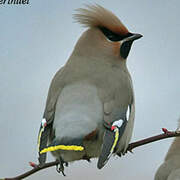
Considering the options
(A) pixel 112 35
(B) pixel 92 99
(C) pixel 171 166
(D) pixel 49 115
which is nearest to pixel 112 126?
(B) pixel 92 99

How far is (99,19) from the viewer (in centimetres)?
227

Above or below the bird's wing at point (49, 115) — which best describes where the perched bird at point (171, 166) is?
below

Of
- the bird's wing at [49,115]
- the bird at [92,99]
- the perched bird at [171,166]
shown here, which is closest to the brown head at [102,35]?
the bird at [92,99]

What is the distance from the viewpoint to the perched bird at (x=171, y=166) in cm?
258

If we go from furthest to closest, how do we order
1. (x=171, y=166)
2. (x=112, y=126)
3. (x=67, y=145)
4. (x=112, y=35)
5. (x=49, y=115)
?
(x=171, y=166)
(x=112, y=35)
(x=49, y=115)
(x=112, y=126)
(x=67, y=145)

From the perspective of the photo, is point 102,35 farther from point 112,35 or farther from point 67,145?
point 67,145

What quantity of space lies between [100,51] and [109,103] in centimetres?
40

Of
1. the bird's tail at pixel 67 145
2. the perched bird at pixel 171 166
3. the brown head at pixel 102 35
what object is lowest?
the perched bird at pixel 171 166

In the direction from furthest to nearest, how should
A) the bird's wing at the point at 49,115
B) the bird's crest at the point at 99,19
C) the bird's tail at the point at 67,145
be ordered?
the bird's crest at the point at 99,19 → the bird's wing at the point at 49,115 → the bird's tail at the point at 67,145

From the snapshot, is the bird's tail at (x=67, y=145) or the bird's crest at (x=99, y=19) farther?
the bird's crest at (x=99, y=19)

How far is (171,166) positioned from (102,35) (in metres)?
0.93

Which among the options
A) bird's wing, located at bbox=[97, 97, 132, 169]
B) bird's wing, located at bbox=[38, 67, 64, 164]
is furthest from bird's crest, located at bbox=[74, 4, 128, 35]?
bird's wing, located at bbox=[97, 97, 132, 169]

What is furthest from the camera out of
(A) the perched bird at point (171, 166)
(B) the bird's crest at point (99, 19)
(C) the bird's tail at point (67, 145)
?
(A) the perched bird at point (171, 166)

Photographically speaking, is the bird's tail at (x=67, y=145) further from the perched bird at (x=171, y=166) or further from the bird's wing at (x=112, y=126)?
the perched bird at (x=171, y=166)
